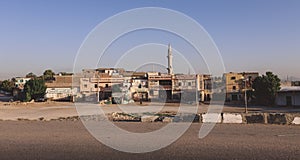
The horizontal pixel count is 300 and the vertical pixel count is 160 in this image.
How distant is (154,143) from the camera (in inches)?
507

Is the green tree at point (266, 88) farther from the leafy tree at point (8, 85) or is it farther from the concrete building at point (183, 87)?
the leafy tree at point (8, 85)

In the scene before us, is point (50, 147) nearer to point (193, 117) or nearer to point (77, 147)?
point (77, 147)

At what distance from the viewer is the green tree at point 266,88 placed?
50750mm

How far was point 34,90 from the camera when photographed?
63344 mm

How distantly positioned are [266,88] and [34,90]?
4268 cm

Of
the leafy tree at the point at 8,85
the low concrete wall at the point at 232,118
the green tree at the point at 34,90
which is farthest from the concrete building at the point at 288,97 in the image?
the leafy tree at the point at 8,85

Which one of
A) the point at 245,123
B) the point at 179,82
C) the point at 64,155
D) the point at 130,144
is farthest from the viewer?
the point at 179,82

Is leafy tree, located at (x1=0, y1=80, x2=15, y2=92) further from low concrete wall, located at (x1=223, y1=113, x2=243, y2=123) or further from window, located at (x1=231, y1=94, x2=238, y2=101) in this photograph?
low concrete wall, located at (x1=223, y1=113, x2=243, y2=123)

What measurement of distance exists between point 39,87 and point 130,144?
2185 inches

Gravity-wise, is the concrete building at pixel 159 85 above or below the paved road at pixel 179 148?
above

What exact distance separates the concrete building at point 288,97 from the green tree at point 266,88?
0.81 m

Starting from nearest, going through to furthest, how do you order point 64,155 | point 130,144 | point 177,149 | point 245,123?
1. point 64,155
2. point 177,149
3. point 130,144
4. point 245,123

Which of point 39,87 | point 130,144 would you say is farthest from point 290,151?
point 39,87

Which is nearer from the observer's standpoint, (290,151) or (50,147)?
(290,151)
